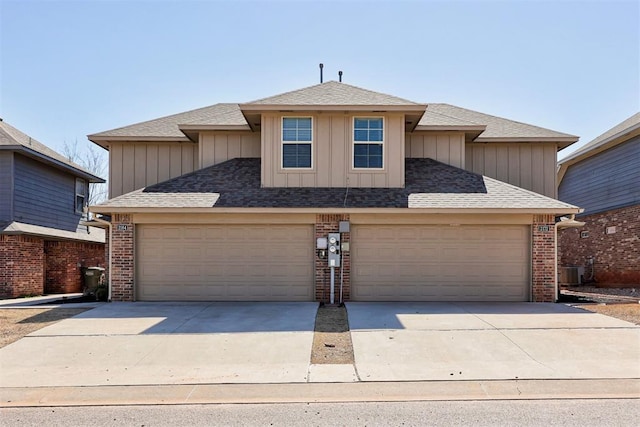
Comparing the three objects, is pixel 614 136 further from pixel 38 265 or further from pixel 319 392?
pixel 38 265

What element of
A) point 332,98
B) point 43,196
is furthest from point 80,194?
point 332,98

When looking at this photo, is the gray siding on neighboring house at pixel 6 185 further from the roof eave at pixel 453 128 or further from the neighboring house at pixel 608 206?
the neighboring house at pixel 608 206

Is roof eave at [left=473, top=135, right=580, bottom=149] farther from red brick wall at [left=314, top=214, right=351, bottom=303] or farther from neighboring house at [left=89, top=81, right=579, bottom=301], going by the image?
red brick wall at [left=314, top=214, right=351, bottom=303]

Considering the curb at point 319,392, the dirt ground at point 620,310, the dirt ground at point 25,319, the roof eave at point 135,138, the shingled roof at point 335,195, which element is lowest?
the curb at point 319,392

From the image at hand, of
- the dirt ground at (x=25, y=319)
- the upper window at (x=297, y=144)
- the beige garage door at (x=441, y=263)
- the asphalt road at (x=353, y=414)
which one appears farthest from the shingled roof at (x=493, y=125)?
the dirt ground at (x=25, y=319)

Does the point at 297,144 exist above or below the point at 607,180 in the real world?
above

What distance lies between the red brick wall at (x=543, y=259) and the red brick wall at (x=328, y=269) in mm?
4788

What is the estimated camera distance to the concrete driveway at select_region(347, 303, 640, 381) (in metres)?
6.91

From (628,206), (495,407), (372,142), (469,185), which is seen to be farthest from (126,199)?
(628,206)

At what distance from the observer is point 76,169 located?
790 inches

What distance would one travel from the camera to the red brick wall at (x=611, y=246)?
1658cm

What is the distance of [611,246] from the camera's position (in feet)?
58.5

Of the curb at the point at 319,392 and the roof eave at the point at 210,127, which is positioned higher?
the roof eave at the point at 210,127

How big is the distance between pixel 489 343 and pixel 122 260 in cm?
913
